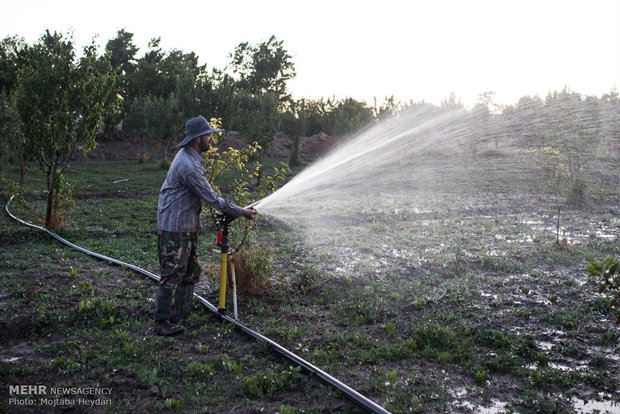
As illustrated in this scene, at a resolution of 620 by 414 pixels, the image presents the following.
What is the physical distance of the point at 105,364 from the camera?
172 inches

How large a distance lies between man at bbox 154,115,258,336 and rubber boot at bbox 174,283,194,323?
0.16 meters

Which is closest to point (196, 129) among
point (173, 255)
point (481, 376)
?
point (173, 255)

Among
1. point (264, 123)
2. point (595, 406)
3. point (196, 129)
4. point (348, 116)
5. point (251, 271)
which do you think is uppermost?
point (348, 116)

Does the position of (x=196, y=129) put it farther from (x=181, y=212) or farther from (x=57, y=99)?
(x=57, y=99)

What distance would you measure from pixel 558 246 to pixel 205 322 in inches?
277

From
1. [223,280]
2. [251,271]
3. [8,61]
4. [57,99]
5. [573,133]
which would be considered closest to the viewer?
[223,280]

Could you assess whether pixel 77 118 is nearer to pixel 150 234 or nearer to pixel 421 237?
pixel 150 234

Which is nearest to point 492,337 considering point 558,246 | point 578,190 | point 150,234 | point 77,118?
point 558,246

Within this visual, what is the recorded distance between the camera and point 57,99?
1047cm

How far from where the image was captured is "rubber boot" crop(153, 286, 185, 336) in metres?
5.02

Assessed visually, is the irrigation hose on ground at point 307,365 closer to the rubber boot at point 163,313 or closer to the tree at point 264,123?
the rubber boot at point 163,313

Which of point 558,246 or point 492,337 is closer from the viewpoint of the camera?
point 492,337

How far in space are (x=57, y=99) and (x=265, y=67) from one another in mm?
58010

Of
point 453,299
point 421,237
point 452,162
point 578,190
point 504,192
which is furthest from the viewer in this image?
point 452,162
